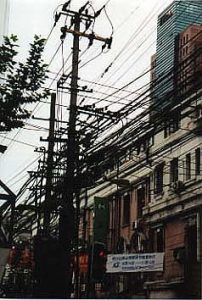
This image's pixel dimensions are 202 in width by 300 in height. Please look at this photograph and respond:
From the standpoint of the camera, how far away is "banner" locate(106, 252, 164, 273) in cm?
307

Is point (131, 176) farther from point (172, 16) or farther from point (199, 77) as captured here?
point (172, 16)

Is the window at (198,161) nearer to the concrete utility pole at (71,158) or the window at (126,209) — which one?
the window at (126,209)

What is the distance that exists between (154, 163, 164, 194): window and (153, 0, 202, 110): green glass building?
45 centimetres

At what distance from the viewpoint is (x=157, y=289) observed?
3.01m

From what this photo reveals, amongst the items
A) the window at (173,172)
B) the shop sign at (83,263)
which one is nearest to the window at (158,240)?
the window at (173,172)

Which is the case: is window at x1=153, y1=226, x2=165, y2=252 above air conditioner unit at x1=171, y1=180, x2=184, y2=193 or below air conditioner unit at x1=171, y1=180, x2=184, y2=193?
below

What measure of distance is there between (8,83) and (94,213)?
131cm

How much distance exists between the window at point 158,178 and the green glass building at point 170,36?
449 millimetres

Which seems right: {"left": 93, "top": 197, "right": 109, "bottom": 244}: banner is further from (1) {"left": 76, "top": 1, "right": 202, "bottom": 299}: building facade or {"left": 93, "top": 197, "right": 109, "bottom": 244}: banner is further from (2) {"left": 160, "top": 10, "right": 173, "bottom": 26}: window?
(2) {"left": 160, "top": 10, "right": 173, "bottom": 26}: window

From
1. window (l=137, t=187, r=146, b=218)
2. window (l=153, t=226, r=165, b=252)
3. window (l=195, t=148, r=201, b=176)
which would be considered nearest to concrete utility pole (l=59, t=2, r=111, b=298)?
window (l=137, t=187, r=146, b=218)

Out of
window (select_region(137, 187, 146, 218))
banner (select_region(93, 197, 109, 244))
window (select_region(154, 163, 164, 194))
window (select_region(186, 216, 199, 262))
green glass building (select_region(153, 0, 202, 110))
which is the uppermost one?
green glass building (select_region(153, 0, 202, 110))

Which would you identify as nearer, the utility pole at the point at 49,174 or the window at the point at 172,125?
the window at the point at 172,125

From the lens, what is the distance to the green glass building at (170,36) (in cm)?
338

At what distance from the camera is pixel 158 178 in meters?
3.36
